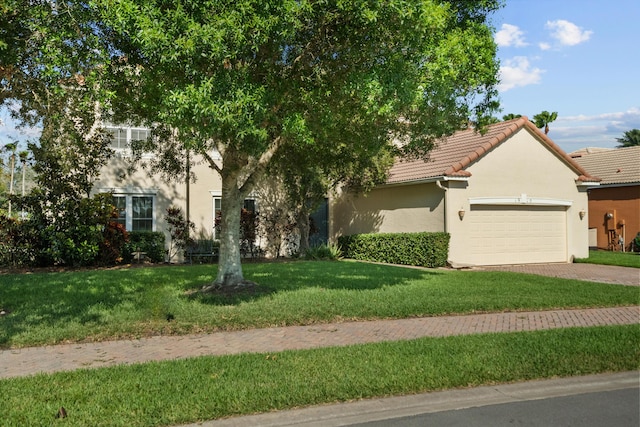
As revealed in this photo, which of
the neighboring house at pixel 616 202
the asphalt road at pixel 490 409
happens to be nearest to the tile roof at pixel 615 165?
the neighboring house at pixel 616 202

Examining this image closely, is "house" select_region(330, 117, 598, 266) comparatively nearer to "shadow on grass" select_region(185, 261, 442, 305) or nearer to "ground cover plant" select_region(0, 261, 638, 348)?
"shadow on grass" select_region(185, 261, 442, 305)

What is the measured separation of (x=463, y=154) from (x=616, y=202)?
11.6 meters

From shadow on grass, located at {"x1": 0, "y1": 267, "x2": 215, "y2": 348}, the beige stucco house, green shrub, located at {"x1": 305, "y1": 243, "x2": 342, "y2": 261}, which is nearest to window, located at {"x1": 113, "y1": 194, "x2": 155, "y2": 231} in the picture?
the beige stucco house

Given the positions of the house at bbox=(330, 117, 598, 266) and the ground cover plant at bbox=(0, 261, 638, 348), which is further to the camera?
the house at bbox=(330, 117, 598, 266)

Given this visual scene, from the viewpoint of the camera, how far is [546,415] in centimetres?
488

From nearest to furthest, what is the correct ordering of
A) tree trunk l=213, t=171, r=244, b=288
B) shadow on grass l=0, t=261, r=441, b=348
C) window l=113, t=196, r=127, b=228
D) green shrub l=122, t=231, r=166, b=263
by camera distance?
shadow on grass l=0, t=261, r=441, b=348 < tree trunk l=213, t=171, r=244, b=288 < green shrub l=122, t=231, r=166, b=263 < window l=113, t=196, r=127, b=228

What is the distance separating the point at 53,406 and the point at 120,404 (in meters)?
0.59

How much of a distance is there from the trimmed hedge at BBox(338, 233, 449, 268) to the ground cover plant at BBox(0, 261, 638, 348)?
2566 millimetres

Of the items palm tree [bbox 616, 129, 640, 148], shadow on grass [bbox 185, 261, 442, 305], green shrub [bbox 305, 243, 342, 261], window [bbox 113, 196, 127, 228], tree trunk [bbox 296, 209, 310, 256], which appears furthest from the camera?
palm tree [bbox 616, 129, 640, 148]

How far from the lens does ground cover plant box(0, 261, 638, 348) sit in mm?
8148

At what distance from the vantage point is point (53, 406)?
4820 millimetres

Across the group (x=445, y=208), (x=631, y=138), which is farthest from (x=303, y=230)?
(x=631, y=138)

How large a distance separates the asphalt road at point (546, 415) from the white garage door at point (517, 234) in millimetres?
12413

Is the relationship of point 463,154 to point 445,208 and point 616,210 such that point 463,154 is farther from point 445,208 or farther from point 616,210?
point 616,210
